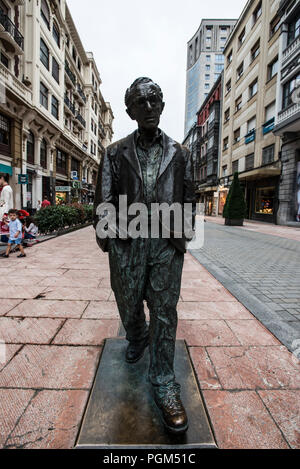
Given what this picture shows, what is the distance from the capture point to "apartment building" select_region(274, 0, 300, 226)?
15625 mm

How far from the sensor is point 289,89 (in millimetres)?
16531

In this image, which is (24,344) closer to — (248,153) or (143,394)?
(143,394)

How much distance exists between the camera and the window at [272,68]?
19091mm

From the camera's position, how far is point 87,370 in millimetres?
1897

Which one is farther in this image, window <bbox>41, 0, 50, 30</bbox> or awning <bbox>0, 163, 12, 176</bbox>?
→ window <bbox>41, 0, 50, 30</bbox>

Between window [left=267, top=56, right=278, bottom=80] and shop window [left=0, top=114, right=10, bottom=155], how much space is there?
65.8 feet

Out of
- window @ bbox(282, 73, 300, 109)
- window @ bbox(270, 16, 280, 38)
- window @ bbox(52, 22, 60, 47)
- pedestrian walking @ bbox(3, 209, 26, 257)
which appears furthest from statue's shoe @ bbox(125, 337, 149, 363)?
window @ bbox(270, 16, 280, 38)

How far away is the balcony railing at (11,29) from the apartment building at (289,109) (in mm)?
17380

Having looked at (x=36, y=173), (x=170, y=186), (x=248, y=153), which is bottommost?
(x=170, y=186)

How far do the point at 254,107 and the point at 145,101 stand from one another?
82.6 feet

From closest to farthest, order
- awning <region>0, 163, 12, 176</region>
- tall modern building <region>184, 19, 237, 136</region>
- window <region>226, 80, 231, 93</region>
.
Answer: awning <region>0, 163, 12, 176</region> → window <region>226, 80, 231, 93</region> → tall modern building <region>184, 19, 237, 136</region>

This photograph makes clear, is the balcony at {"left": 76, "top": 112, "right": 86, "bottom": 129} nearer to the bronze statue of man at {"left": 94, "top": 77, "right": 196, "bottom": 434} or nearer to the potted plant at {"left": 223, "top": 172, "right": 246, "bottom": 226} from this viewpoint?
the potted plant at {"left": 223, "top": 172, "right": 246, "bottom": 226}

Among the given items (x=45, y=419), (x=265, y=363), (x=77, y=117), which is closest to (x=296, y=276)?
(x=265, y=363)

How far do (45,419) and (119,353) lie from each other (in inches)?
28.7
